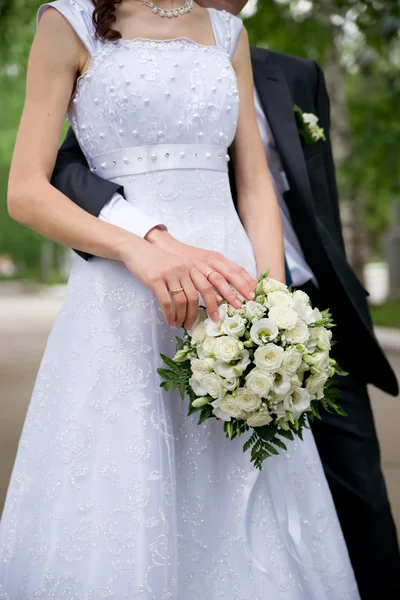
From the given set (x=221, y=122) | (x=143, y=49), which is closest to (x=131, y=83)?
(x=143, y=49)

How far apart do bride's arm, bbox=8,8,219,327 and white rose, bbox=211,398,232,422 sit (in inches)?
8.3

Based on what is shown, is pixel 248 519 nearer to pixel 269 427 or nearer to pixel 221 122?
pixel 269 427

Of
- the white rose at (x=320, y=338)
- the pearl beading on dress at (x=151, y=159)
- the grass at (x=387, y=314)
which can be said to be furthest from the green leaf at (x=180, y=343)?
the grass at (x=387, y=314)

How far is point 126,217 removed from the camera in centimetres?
247

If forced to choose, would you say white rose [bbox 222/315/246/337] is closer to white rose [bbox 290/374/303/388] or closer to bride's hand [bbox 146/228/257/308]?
bride's hand [bbox 146/228/257/308]

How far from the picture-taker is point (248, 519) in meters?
2.56

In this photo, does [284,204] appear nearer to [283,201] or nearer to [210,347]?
[283,201]

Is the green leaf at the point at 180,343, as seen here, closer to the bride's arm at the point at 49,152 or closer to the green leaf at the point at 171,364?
the green leaf at the point at 171,364

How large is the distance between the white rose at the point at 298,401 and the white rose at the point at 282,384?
0.11 ft

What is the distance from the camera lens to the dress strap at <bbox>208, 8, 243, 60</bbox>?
2762 millimetres

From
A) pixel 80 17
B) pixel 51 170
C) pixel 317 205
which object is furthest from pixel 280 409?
pixel 317 205

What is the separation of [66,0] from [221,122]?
532 mm

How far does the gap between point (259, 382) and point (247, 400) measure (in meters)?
0.05

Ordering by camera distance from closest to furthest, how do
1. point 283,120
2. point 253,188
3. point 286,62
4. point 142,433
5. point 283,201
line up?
point 142,433
point 253,188
point 283,120
point 283,201
point 286,62
